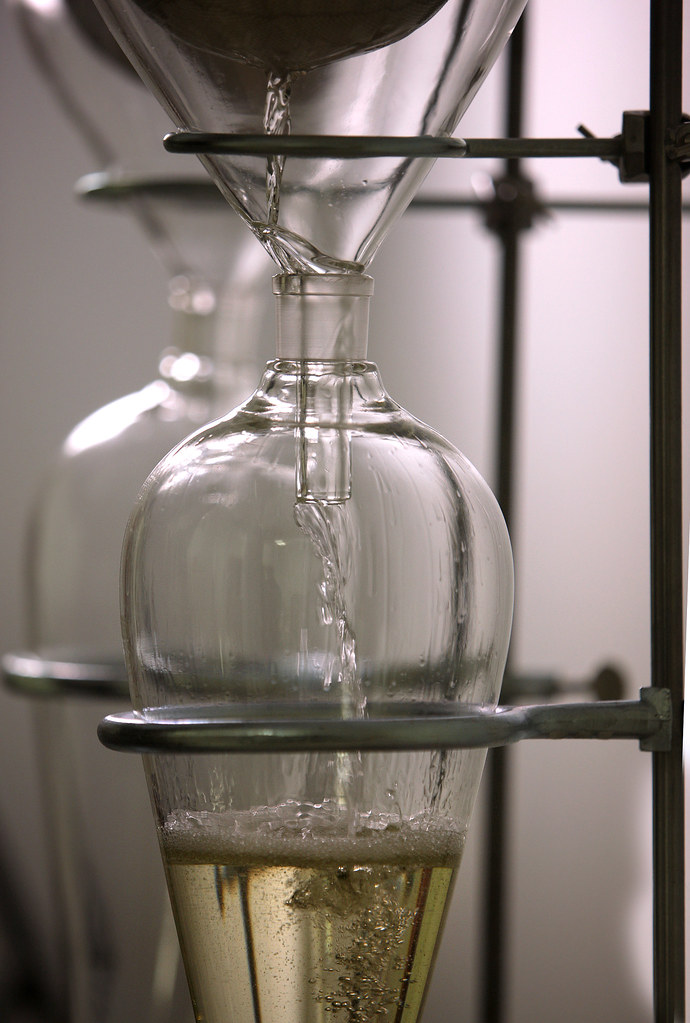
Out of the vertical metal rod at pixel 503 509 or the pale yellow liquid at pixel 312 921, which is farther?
the vertical metal rod at pixel 503 509

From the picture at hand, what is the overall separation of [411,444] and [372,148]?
0.18ft

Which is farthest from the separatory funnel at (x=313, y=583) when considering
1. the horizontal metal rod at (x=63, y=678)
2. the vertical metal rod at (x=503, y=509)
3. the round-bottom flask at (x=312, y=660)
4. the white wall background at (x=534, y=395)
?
the white wall background at (x=534, y=395)

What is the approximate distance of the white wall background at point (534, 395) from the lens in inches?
27.4

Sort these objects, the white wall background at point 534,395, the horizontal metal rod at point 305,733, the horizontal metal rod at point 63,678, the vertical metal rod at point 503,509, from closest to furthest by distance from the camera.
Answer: the horizontal metal rod at point 305,733, the horizontal metal rod at point 63,678, the vertical metal rod at point 503,509, the white wall background at point 534,395

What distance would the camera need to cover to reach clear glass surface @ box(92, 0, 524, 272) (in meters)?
0.23

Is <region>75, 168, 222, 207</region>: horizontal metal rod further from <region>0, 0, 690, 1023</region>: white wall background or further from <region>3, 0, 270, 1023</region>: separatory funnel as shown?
<region>0, 0, 690, 1023</region>: white wall background

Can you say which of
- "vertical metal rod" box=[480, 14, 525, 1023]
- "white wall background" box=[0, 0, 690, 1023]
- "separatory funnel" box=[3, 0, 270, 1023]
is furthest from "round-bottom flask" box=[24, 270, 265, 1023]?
"white wall background" box=[0, 0, 690, 1023]

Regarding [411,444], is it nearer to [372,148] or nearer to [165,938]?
[372,148]

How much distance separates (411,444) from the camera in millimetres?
243

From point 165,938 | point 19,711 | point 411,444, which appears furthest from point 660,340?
point 19,711

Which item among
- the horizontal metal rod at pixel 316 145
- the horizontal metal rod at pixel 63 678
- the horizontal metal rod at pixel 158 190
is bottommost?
the horizontal metal rod at pixel 63 678

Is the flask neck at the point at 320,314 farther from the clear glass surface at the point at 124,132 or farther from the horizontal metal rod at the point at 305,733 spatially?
the clear glass surface at the point at 124,132

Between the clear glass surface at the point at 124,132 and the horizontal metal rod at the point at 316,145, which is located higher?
the clear glass surface at the point at 124,132

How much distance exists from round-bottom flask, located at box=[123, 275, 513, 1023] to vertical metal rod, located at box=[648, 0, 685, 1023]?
0.04 metres
